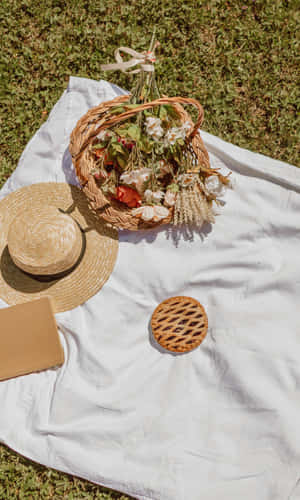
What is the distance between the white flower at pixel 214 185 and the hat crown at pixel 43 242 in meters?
0.84

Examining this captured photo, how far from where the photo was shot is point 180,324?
236 cm

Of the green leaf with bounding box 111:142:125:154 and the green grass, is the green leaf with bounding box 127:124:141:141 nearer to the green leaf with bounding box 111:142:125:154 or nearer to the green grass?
the green leaf with bounding box 111:142:125:154

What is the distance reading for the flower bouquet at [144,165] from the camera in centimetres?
227

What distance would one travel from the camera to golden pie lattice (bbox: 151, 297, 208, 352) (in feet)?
7.63

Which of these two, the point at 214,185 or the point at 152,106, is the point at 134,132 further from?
the point at 214,185

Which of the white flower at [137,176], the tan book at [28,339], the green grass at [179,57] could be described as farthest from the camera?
the green grass at [179,57]

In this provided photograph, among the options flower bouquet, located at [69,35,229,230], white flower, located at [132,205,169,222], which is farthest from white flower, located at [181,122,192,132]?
white flower, located at [132,205,169,222]

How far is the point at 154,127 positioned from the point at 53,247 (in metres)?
0.89

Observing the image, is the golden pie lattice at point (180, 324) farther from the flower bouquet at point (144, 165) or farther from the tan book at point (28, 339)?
the tan book at point (28, 339)

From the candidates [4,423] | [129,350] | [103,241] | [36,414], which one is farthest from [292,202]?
[4,423]

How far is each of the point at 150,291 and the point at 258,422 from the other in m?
0.98

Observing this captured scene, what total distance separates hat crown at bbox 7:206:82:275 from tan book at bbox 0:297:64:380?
0.26 meters

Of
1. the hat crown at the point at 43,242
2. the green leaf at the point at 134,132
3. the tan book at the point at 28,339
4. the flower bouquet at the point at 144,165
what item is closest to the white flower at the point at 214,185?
the flower bouquet at the point at 144,165

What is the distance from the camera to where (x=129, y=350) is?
2.39 meters
